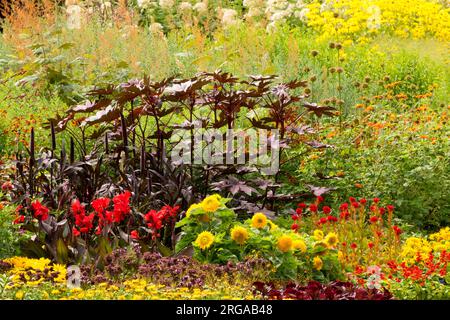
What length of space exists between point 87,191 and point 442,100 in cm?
575

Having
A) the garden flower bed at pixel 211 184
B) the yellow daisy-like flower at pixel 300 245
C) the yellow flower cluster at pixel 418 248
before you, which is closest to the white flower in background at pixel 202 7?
the garden flower bed at pixel 211 184

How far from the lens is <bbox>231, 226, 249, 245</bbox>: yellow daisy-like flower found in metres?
4.81

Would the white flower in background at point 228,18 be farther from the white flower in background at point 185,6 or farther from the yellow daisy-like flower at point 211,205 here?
the yellow daisy-like flower at point 211,205

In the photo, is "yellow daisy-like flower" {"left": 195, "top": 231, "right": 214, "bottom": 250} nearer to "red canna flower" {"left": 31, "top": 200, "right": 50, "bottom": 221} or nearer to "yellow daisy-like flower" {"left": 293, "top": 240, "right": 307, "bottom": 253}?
"yellow daisy-like flower" {"left": 293, "top": 240, "right": 307, "bottom": 253}

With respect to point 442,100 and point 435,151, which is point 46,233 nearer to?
point 435,151

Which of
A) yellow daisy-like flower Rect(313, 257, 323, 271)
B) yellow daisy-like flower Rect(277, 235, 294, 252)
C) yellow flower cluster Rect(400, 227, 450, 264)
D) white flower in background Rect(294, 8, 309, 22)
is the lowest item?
white flower in background Rect(294, 8, 309, 22)

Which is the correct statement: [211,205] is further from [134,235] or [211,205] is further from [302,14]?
[302,14]

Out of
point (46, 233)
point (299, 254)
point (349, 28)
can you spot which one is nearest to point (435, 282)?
point (299, 254)

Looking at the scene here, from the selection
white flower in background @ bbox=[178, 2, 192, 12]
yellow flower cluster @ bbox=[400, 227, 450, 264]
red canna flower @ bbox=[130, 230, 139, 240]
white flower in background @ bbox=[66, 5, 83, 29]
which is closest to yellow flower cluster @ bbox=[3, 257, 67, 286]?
red canna flower @ bbox=[130, 230, 139, 240]

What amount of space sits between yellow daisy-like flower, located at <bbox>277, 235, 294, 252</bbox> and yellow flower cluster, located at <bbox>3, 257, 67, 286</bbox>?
122cm

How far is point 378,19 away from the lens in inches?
552

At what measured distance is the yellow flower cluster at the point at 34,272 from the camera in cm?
423

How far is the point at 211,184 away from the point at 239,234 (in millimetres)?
1393
